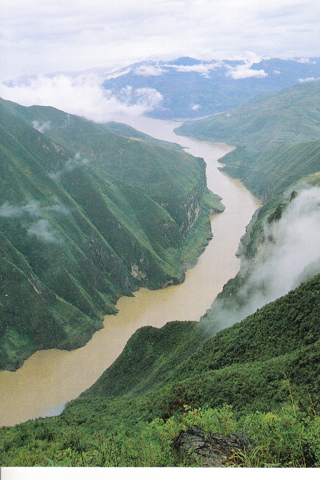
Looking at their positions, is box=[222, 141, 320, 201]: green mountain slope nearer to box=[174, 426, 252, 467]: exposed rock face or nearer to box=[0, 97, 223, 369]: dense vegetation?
box=[0, 97, 223, 369]: dense vegetation

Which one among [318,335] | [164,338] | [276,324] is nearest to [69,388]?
[164,338]

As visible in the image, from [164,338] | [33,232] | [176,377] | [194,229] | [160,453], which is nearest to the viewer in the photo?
[160,453]

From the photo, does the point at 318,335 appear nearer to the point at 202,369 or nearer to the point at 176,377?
the point at 202,369

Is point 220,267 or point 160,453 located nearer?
point 160,453

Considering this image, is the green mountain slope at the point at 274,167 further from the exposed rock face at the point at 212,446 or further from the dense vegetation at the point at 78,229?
the exposed rock face at the point at 212,446

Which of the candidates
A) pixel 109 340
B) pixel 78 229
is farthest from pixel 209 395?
pixel 78 229

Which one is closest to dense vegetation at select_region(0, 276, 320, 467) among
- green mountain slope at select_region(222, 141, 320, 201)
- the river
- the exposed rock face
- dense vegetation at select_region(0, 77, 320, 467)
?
dense vegetation at select_region(0, 77, 320, 467)
